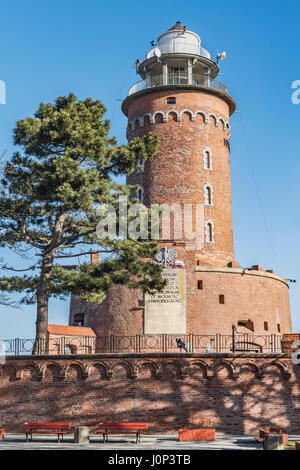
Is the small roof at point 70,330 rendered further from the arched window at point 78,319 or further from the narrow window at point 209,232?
the narrow window at point 209,232

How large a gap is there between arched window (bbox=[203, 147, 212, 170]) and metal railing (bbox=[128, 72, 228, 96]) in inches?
162

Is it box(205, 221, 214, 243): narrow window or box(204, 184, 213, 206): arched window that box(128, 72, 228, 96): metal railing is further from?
box(205, 221, 214, 243): narrow window

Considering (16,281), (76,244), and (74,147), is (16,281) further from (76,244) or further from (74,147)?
(74,147)

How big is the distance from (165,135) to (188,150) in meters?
1.65

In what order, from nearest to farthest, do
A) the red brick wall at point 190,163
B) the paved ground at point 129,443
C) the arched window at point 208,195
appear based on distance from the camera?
the paved ground at point 129,443, the red brick wall at point 190,163, the arched window at point 208,195

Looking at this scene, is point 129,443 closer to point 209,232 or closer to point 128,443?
point 128,443

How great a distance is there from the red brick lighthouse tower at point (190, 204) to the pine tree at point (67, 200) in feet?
22.6

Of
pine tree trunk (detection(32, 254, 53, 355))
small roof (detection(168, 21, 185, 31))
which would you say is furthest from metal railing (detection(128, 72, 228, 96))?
pine tree trunk (detection(32, 254, 53, 355))

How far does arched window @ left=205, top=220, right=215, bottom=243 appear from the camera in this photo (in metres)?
34.3

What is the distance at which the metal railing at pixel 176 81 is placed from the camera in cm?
3616

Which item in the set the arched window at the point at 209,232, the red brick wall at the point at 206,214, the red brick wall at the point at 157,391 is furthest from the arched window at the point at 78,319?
the red brick wall at the point at 157,391

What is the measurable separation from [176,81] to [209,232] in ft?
31.3
